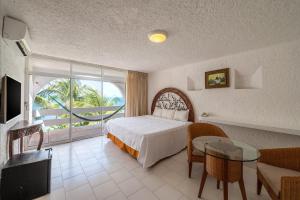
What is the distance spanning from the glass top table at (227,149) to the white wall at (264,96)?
105cm

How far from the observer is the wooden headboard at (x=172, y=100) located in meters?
3.51

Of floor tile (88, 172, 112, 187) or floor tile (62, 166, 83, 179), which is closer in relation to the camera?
floor tile (88, 172, 112, 187)

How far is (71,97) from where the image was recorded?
11.4 feet

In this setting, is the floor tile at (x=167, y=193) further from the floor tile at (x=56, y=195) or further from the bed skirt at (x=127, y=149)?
the floor tile at (x=56, y=195)

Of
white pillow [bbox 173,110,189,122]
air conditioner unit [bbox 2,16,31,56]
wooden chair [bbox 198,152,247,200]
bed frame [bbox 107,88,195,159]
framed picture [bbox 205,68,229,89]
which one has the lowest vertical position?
wooden chair [bbox 198,152,247,200]

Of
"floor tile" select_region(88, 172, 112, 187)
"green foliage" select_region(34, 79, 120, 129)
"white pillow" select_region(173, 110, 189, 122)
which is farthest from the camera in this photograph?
"green foliage" select_region(34, 79, 120, 129)

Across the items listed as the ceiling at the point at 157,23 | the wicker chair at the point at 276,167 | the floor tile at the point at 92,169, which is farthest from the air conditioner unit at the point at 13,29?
the wicker chair at the point at 276,167

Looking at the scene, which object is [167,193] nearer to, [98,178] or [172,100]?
[98,178]

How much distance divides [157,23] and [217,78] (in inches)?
79.3

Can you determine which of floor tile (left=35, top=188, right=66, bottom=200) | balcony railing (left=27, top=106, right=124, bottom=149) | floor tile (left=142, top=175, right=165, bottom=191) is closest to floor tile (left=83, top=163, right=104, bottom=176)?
floor tile (left=35, top=188, right=66, bottom=200)

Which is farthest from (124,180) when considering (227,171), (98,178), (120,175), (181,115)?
(181,115)

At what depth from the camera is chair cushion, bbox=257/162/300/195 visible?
1.22m

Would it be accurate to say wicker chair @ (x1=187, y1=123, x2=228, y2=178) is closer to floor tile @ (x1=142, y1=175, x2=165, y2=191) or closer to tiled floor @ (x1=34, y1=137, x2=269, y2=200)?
tiled floor @ (x1=34, y1=137, x2=269, y2=200)

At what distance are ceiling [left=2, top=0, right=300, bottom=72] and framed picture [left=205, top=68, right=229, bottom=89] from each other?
506 mm
